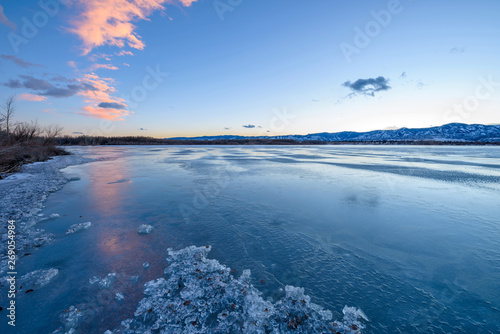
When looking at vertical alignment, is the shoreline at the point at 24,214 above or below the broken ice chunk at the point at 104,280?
above

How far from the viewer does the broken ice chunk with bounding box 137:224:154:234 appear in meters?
4.58

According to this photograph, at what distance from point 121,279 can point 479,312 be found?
187 inches

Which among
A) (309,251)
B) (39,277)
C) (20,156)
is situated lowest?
(309,251)

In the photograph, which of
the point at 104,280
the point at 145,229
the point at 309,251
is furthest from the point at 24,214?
the point at 309,251

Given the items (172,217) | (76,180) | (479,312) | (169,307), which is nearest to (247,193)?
(172,217)

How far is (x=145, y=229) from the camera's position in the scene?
15.3 ft

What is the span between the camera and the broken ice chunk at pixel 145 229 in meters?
4.58

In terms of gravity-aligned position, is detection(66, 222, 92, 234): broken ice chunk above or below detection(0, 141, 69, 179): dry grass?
below

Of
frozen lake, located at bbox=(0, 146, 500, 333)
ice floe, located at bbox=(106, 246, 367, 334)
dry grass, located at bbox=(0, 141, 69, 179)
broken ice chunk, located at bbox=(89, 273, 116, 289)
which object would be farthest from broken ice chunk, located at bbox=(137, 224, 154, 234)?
dry grass, located at bbox=(0, 141, 69, 179)

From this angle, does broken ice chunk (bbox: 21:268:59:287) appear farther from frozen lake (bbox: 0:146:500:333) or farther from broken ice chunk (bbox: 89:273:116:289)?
broken ice chunk (bbox: 89:273:116:289)

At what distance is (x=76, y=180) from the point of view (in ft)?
34.8

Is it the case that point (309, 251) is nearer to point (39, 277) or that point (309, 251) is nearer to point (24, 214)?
point (39, 277)

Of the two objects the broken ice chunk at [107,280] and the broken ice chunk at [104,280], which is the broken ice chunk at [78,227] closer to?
the broken ice chunk at [104,280]

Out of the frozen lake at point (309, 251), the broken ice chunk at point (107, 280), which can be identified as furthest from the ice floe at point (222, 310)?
the broken ice chunk at point (107, 280)
